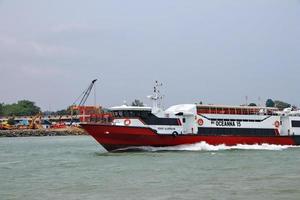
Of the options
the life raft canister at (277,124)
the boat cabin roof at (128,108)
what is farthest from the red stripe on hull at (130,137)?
the life raft canister at (277,124)

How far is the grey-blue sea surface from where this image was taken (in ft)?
72.1

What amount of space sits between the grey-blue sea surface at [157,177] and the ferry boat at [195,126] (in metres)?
2.63

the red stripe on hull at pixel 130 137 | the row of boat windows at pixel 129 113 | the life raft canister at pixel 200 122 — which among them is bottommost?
the red stripe on hull at pixel 130 137

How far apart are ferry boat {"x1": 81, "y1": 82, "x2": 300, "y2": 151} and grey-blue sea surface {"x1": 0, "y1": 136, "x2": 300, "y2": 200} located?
2.63m

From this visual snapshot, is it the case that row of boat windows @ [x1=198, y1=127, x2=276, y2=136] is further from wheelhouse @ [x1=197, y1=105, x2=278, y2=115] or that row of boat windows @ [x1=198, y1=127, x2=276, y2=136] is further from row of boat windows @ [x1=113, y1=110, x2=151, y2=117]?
row of boat windows @ [x1=113, y1=110, x2=151, y2=117]

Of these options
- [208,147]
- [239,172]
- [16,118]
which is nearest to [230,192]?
[239,172]

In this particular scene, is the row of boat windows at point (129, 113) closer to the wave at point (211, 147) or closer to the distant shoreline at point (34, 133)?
the wave at point (211, 147)

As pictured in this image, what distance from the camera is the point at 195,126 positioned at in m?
46.1

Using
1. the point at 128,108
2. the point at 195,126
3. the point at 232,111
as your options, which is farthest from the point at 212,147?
the point at 128,108

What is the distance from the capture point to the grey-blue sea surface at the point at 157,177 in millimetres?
21984

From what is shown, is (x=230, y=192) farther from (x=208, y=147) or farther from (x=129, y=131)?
(x=208, y=147)

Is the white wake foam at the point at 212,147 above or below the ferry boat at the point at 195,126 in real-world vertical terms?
below

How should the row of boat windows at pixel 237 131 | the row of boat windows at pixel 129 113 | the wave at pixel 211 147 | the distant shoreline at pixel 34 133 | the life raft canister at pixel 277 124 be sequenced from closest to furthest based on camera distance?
the row of boat windows at pixel 129 113 < the wave at pixel 211 147 < the row of boat windows at pixel 237 131 < the life raft canister at pixel 277 124 < the distant shoreline at pixel 34 133

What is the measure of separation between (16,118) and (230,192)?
175m
